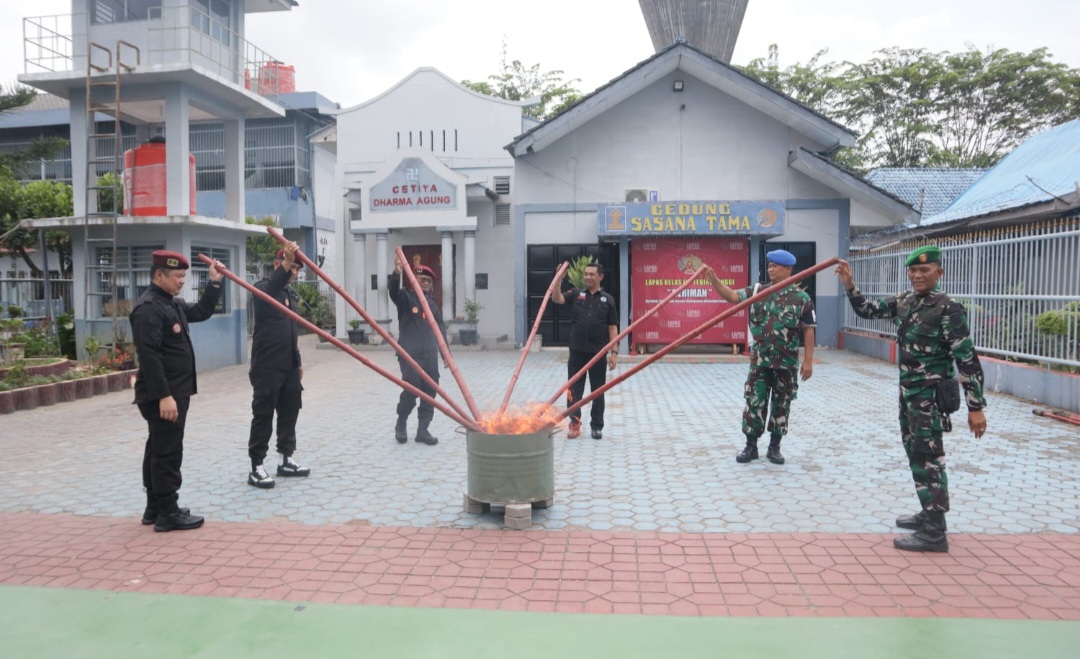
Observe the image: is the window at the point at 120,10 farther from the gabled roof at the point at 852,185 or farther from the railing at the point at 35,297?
the gabled roof at the point at 852,185

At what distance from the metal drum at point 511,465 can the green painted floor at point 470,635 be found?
1271mm

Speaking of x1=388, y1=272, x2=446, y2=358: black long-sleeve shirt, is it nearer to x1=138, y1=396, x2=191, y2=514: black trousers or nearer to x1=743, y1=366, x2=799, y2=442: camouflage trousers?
x1=138, y1=396, x2=191, y2=514: black trousers

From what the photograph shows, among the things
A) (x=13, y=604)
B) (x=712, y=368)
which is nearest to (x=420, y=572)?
(x=13, y=604)

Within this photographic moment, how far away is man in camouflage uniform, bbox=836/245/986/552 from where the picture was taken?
4223 millimetres

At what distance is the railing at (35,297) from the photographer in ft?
53.1

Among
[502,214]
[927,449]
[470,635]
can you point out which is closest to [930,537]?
[927,449]

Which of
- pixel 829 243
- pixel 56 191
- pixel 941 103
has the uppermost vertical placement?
pixel 941 103

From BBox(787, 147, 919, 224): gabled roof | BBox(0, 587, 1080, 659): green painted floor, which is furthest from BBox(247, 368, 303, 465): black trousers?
BBox(787, 147, 919, 224): gabled roof

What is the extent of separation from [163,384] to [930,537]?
4.68m

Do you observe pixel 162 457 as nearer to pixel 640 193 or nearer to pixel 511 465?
pixel 511 465

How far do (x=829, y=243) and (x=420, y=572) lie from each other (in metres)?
14.6

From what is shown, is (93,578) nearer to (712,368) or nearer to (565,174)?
(712,368)

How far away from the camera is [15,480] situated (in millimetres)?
6027

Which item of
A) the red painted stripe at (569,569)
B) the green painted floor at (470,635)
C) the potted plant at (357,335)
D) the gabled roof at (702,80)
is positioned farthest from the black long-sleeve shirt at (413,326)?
the potted plant at (357,335)
